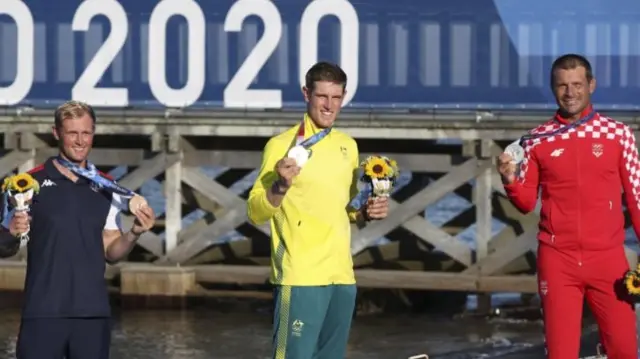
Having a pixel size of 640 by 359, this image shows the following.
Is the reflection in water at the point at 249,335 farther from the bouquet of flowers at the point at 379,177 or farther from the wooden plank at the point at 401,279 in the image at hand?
the bouquet of flowers at the point at 379,177

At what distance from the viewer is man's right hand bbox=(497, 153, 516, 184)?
7.73 metres

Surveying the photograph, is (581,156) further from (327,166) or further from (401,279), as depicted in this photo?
(401,279)

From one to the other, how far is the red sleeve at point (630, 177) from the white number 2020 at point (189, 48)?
6594 mm

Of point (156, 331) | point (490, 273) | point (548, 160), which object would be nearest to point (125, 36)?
point (156, 331)

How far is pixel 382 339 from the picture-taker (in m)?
13.5

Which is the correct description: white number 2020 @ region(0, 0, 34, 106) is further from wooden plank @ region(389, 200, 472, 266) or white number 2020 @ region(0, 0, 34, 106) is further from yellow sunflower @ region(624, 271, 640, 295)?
yellow sunflower @ region(624, 271, 640, 295)

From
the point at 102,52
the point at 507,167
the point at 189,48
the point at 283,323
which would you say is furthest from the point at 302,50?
the point at 283,323

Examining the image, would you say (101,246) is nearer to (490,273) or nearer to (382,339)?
(382,339)

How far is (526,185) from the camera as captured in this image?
8.02 metres

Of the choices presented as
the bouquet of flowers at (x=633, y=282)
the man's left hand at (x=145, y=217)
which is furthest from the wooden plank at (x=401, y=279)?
the man's left hand at (x=145, y=217)

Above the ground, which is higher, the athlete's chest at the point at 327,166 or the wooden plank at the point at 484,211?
the athlete's chest at the point at 327,166

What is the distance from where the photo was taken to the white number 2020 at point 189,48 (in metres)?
14.6

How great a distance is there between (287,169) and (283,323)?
0.79 metres

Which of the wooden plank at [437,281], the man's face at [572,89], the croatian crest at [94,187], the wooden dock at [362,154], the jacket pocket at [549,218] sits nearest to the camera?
the croatian crest at [94,187]
